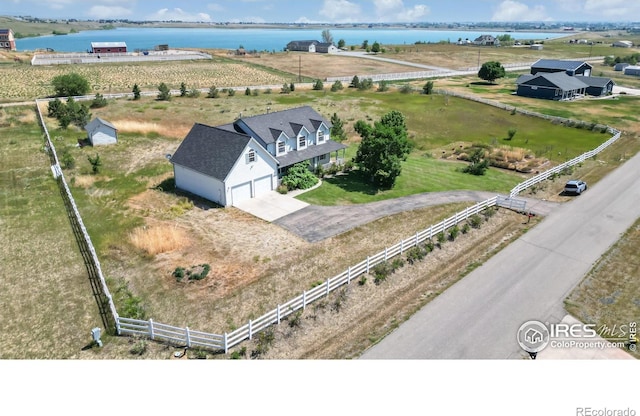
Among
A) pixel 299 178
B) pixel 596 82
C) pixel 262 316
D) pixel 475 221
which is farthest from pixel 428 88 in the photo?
pixel 262 316

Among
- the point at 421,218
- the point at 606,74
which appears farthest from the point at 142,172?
the point at 606,74

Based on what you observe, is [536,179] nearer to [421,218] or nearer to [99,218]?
[421,218]

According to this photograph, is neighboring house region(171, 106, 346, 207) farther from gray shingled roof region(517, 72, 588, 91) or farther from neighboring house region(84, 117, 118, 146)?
gray shingled roof region(517, 72, 588, 91)

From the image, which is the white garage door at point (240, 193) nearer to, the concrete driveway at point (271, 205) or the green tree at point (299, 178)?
the concrete driveway at point (271, 205)

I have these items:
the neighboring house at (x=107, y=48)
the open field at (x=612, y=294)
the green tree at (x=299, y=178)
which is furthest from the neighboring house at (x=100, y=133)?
the neighboring house at (x=107, y=48)
